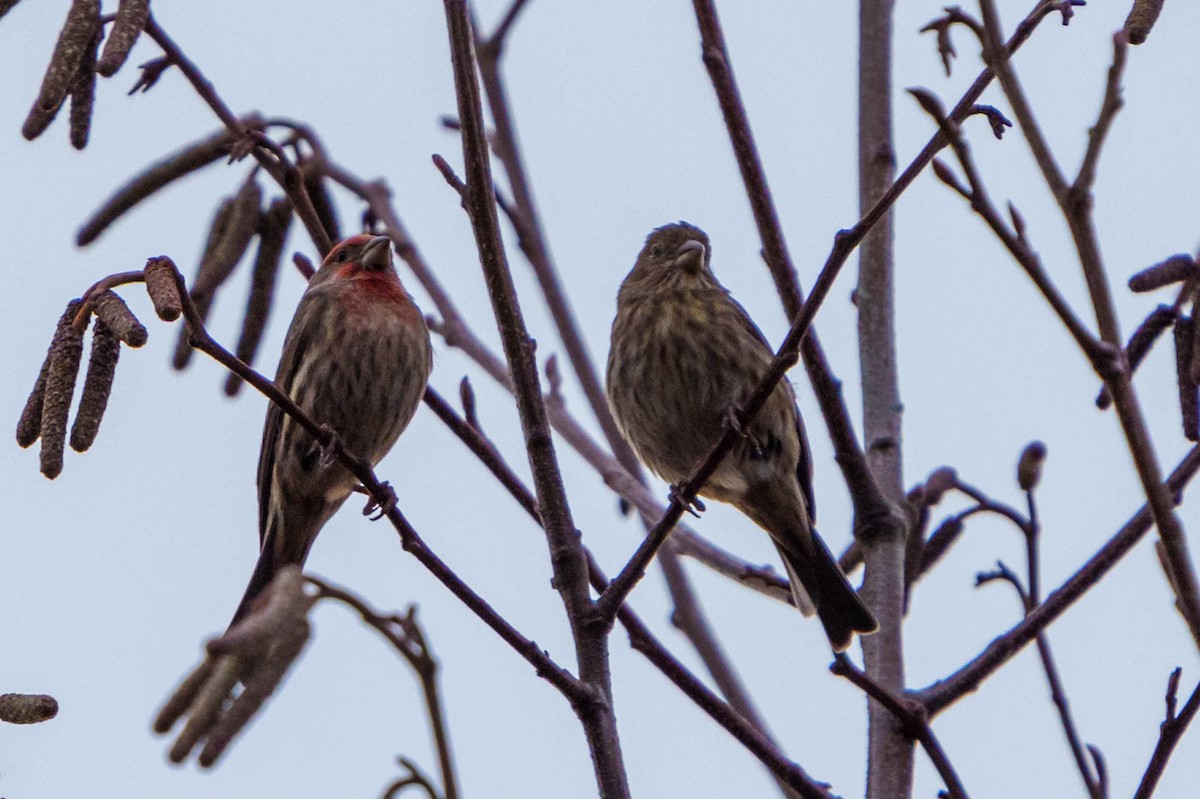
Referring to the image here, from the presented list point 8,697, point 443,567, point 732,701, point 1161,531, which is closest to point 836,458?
point 732,701

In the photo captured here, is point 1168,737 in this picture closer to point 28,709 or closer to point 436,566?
point 436,566

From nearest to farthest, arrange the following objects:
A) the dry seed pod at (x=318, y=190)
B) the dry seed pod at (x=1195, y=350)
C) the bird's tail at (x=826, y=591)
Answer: the dry seed pod at (x=1195, y=350)
the dry seed pod at (x=318, y=190)
the bird's tail at (x=826, y=591)

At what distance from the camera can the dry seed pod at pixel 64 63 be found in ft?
11.8

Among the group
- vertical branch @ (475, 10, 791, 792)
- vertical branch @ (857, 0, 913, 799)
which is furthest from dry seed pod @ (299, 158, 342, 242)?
vertical branch @ (857, 0, 913, 799)

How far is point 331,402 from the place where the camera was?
6578 mm

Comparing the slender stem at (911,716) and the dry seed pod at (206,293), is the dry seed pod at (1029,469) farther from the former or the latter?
the dry seed pod at (206,293)

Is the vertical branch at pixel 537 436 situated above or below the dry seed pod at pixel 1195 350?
below

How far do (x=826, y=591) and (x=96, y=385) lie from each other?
4074 mm

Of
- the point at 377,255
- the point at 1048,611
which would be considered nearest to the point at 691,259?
the point at 377,255

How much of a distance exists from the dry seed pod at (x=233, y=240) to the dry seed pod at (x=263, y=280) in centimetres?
5

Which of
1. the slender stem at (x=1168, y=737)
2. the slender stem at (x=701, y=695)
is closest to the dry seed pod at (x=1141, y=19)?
the slender stem at (x=1168, y=737)

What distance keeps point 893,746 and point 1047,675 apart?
47cm

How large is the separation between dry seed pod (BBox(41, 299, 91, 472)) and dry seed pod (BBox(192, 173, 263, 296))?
1.46 m

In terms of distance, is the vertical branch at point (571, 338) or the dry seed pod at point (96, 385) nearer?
the dry seed pod at point (96, 385)
